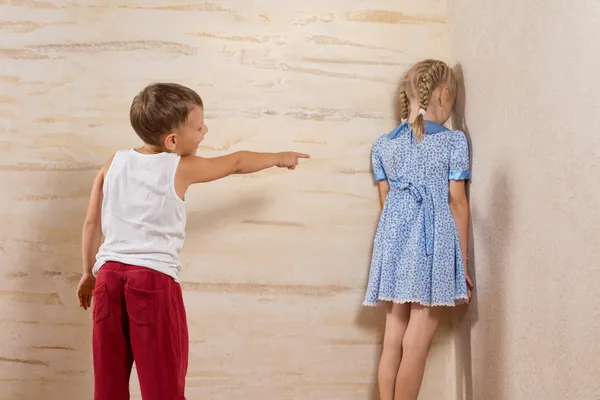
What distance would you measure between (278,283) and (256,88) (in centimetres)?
62

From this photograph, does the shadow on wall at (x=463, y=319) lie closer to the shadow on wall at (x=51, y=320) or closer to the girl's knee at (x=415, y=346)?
the girl's knee at (x=415, y=346)

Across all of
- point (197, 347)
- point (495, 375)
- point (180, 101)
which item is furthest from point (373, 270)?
point (180, 101)

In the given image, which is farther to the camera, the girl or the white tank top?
the girl

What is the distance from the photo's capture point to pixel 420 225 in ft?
6.69

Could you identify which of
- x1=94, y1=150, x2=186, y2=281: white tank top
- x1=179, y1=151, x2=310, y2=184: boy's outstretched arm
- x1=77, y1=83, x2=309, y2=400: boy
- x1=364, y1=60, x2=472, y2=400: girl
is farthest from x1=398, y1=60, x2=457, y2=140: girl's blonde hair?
x1=94, y1=150, x2=186, y2=281: white tank top

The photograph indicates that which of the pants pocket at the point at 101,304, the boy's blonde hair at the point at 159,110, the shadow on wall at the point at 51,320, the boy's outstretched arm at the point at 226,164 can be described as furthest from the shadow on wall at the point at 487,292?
the shadow on wall at the point at 51,320

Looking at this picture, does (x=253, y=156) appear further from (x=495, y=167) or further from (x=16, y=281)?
(x=16, y=281)

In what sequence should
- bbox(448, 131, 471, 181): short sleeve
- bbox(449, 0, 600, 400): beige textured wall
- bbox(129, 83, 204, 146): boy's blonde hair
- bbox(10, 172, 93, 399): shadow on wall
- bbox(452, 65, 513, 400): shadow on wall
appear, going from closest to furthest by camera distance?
1. bbox(449, 0, 600, 400): beige textured wall
2. bbox(129, 83, 204, 146): boy's blonde hair
3. bbox(452, 65, 513, 400): shadow on wall
4. bbox(448, 131, 471, 181): short sleeve
5. bbox(10, 172, 93, 399): shadow on wall

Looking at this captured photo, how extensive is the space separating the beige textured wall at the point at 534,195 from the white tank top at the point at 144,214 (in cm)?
83

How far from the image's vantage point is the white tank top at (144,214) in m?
1.68

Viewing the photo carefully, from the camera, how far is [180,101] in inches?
69.3

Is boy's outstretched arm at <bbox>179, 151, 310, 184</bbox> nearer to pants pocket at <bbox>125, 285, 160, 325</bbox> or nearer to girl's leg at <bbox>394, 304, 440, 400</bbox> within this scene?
pants pocket at <bbox>125, 285, 160, 325</bbox>

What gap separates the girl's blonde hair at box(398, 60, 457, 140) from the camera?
6.90ft

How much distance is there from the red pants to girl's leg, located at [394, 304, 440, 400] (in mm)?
662
